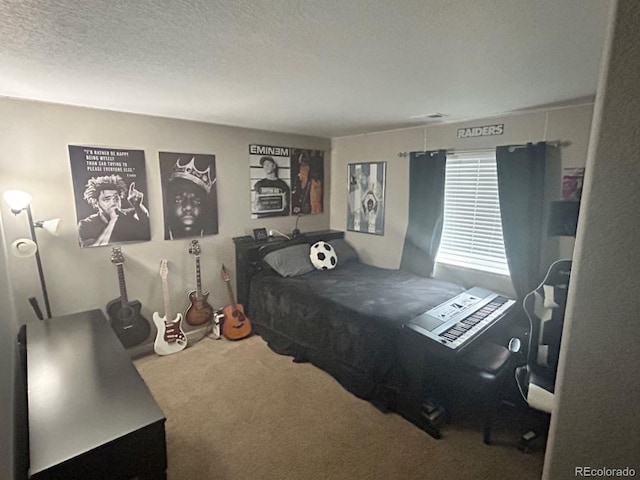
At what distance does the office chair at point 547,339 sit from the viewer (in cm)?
156

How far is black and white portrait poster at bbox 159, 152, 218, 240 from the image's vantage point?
3037 mm

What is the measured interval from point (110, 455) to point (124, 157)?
2360mm

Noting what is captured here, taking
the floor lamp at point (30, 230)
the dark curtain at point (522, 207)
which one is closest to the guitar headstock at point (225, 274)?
the floor lamp at point (30, 230)

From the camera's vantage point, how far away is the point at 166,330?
306 centimetres

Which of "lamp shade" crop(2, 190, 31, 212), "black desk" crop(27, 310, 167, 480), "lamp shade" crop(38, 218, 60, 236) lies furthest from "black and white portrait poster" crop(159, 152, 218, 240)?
"black desk" crop(27, 310, 167, 480)

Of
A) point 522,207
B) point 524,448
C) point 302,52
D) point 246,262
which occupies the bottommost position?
point 524,448

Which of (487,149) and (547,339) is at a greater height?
(487,149)

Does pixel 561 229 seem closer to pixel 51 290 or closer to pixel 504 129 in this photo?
pixel 504 129

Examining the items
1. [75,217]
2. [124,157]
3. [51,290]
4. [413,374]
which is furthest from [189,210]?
[413,374]

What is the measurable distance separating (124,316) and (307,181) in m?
2.47

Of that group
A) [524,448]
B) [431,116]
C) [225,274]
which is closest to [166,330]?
[225,274]

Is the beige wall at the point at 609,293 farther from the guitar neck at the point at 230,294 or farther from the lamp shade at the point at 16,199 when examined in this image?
the guitar neck at the point at 230,294

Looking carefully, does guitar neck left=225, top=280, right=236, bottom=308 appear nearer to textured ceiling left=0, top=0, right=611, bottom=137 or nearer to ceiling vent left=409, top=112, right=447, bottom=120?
textured ceiling left=0, top=0, right=611, bottom=137

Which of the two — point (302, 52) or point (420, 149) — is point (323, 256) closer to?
point (420, 149)
